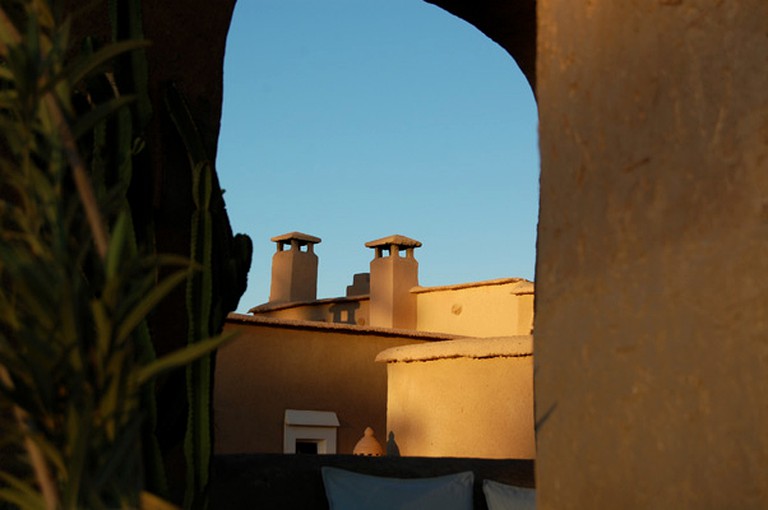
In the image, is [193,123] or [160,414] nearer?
[160,414]

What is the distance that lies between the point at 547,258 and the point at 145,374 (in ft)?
3.54

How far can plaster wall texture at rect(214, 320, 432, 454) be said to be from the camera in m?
9.38

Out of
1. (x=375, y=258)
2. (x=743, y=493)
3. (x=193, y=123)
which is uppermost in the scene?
(x=375, y=258)

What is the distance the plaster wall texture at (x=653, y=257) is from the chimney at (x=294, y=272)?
51.3 ft

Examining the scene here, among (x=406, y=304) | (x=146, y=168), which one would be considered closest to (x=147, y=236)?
(x=146, y=168)

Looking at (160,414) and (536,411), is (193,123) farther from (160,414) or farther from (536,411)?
(536,411)

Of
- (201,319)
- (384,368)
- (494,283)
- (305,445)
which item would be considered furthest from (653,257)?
(494,283)

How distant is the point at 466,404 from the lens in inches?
278

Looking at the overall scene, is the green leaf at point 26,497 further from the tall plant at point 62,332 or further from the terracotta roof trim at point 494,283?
the terracotta roof trim at point 494,283

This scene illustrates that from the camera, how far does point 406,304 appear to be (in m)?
15.1

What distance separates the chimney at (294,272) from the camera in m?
17.1

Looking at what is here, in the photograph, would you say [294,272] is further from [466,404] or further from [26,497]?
[26,497]

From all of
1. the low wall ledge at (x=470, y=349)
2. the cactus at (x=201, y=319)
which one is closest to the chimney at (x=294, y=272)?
the low wall ledge at (x=470, y=349)

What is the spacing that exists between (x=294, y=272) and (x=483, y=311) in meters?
4.37
